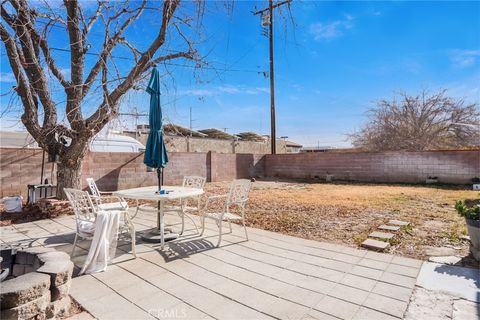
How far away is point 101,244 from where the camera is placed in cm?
290

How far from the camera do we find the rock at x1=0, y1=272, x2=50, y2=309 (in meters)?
1.61

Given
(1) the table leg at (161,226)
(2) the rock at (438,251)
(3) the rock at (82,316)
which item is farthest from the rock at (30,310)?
(2) the rock at (438,251)

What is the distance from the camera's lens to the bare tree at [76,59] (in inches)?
197

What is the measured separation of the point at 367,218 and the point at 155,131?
4.14 metres

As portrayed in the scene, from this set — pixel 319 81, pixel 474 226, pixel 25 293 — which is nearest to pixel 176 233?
pixel 25 293

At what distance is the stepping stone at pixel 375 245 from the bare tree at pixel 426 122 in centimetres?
1254

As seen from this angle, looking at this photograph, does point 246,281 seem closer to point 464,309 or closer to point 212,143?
point 464,309

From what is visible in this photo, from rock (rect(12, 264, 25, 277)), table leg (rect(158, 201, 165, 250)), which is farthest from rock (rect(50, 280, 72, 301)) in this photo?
table leg (rect(158, 201, 165, 250))

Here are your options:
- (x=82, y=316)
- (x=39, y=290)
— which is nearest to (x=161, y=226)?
(x=82, y=316)

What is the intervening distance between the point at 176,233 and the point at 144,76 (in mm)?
3123

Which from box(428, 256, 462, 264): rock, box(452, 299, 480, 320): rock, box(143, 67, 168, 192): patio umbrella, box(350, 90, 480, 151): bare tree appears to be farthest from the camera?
box(350, 90, 480, 151): bare tree

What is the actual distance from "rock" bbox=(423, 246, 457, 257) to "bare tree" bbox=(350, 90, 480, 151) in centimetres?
1240

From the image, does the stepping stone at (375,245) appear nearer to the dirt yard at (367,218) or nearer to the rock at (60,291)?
the dirt yard at (367,218)

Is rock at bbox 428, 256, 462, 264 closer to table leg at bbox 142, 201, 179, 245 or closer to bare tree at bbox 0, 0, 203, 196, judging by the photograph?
table leg at bbox 142, 201, 179, 245
